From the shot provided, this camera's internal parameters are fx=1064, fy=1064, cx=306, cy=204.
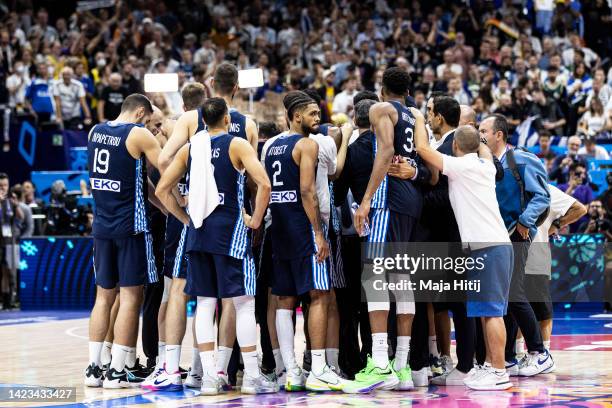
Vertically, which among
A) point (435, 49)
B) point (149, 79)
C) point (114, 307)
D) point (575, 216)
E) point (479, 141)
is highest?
point (435, 49)

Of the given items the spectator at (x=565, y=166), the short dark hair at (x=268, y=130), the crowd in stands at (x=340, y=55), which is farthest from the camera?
the crowd in stands at (x=340, y=55)

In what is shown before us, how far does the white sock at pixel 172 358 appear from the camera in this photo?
8.59m

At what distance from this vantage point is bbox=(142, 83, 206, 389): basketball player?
8633 mm

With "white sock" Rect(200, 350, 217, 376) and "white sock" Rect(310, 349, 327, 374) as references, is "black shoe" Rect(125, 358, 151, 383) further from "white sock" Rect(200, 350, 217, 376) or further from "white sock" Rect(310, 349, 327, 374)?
"white sock" Rect(310, 349, 327, 374)

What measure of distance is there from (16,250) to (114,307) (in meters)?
9.22

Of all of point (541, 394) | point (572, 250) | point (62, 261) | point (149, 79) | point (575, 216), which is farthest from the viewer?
point (62, 261)

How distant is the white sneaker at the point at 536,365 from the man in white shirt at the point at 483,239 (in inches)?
31.2

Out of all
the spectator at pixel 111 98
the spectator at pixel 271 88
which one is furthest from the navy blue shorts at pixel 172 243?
the spectator at pixel 271 88

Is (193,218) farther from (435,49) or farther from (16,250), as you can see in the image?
(435,49)

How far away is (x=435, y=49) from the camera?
22266 millimetres

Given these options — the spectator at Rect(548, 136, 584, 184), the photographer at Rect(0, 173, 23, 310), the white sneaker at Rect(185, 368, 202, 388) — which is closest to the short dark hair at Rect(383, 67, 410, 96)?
the white sneaker at Rect(185, 368, 202, 388)

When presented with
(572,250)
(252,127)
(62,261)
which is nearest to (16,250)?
(62,261)

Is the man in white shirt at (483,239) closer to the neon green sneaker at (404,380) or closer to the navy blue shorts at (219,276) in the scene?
the neon green sneaker at (404,380)

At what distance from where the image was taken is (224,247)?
8.21m
